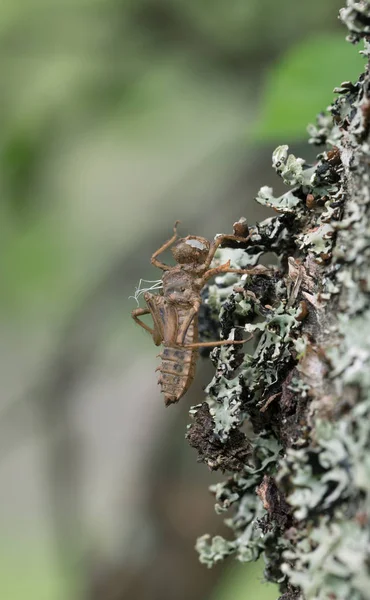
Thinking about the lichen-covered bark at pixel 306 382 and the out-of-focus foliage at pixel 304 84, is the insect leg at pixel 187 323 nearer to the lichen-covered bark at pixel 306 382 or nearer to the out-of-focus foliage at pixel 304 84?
the lichen-covered bark at pixel 306 382

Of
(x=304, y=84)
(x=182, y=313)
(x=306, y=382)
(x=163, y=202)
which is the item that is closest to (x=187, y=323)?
(x=182, y=313)

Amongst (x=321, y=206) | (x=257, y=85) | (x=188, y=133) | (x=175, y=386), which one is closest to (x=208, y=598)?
(x=175, y=386)

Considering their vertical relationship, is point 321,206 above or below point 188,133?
below

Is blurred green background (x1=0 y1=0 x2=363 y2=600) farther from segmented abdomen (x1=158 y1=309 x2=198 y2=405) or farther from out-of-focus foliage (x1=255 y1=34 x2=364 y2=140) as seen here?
segmented abdomen (x1=158 y1=309 x2=198 y2=405)

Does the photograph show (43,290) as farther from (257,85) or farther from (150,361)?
(257,85)

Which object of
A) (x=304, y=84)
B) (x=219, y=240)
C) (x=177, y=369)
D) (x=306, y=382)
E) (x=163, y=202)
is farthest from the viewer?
(x=163, y=202)

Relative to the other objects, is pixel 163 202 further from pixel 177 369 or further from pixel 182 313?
pixel 177 369

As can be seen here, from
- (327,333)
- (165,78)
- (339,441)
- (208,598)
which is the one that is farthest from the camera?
(165,78)

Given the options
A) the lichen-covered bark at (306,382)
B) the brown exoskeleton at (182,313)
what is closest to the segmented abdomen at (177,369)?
the brown exoskeleton at (182,313)
